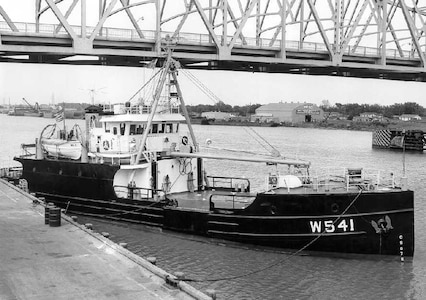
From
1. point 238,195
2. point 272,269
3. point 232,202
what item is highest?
point 238,195

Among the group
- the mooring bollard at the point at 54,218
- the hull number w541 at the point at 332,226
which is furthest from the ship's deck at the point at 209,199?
the mooring bollard at the point at 54,218

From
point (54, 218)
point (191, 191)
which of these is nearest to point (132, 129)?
point (191, 191)

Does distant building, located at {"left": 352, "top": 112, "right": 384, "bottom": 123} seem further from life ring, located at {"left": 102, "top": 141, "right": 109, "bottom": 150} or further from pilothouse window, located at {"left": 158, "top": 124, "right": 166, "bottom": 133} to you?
life ring, located at {"left": 102, "top": 141, "right": 109, "bottom": 150}

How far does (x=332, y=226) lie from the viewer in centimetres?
1756

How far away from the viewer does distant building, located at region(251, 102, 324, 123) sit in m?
164

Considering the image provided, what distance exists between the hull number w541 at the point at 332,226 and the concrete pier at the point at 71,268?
6503 mm

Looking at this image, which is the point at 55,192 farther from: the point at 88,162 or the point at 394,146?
the point at 394,146

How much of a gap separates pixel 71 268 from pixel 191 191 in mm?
11033

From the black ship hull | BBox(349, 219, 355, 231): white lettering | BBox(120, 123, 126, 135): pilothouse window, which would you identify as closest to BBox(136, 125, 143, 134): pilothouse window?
BBox(120, 123, 126, 135): pilothouse window

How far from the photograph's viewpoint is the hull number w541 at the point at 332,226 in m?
17.4

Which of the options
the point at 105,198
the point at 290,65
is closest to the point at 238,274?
the point at 105,198

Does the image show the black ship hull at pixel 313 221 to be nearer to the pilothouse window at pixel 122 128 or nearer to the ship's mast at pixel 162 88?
the ship's mast at pixel 162 88

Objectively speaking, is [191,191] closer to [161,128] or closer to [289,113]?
[161,128]

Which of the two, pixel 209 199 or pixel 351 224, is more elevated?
pixel 209 199
